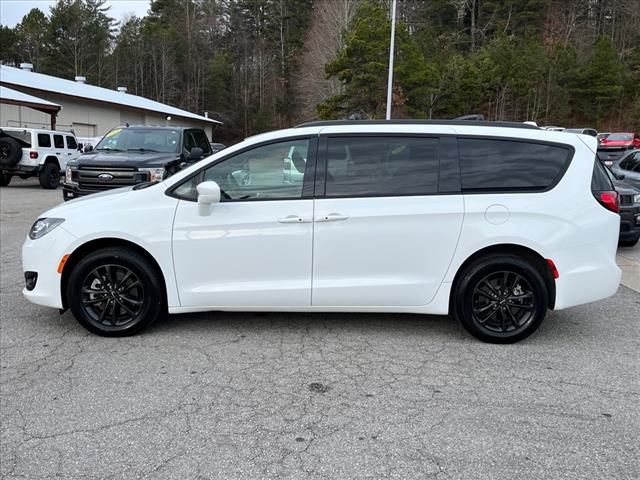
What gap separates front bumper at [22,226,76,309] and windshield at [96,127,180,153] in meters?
6.42

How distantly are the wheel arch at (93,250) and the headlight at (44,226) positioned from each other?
0.29 m

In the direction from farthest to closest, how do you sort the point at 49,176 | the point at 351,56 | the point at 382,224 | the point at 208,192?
the point at 351,56, the point at 49,176, the point at 382,224, the point at 208,192

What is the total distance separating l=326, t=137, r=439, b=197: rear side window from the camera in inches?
169

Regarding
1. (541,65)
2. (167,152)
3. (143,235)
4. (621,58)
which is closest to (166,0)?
(541,65)

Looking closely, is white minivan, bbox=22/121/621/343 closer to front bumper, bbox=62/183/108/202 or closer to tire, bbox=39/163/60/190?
front bumper, bbox=62/183/108/202

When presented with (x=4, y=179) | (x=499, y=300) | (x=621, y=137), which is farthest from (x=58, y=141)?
(x=621, y=137)

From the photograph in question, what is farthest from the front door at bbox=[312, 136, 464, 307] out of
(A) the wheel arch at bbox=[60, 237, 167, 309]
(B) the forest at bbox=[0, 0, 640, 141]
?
(B) the forest at bbox=[0, 0, 640, 141]

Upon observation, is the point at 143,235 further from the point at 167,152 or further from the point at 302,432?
the point at 167,152

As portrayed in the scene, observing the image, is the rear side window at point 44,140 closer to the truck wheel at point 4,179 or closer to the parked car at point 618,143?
the truck wheel at point 4,179

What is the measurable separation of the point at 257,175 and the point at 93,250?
149 centimetres

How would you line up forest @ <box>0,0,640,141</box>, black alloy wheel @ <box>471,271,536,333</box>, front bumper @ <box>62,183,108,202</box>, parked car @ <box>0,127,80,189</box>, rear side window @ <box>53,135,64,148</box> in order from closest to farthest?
black alloy wheel @ <box>471,271,536,333</box> → front bumper @ <box>62,183,108,202</box> → parked car @ <box>0,127,80,189</box> → rear side window @ <box>53,135,64,148</box> → forest @ <box>0,0,640,141</box>

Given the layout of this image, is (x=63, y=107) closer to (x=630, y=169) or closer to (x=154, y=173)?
(x=154, y=173)

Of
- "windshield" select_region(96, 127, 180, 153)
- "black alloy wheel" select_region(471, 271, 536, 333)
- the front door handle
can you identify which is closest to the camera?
the front door handle

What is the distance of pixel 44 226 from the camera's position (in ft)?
14.5
